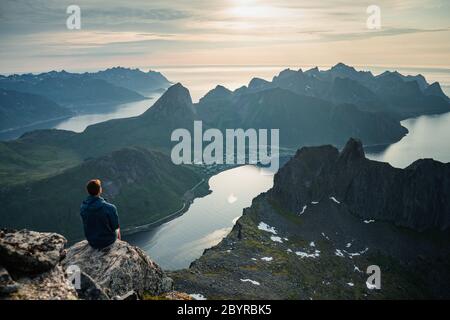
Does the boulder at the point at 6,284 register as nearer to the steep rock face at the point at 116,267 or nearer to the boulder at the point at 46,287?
the boulder at the point at 46,287

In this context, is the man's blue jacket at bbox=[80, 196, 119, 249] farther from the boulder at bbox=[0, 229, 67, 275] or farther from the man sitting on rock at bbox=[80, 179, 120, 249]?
the boulder at bbox=[0, 229, 67, 275]

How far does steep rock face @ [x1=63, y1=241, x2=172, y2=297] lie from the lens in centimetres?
2322

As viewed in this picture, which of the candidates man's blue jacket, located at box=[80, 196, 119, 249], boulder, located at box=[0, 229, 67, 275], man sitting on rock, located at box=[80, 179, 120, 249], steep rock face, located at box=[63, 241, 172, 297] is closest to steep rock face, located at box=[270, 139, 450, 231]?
steep rock face, located at box=[63, 241, 172, 297]

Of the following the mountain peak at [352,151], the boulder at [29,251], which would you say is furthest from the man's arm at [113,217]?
the mountain peak at [352,151]

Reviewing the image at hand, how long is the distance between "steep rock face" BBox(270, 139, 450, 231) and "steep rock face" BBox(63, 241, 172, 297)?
143m

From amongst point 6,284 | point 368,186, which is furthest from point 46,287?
point 368,186

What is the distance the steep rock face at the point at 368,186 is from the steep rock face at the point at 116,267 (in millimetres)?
142590

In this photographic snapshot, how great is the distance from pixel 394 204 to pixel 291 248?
69829mm

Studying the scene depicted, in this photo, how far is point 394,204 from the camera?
17575cm

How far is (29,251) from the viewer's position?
19.1 metres

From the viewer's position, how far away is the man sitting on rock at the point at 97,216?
2295 cm
